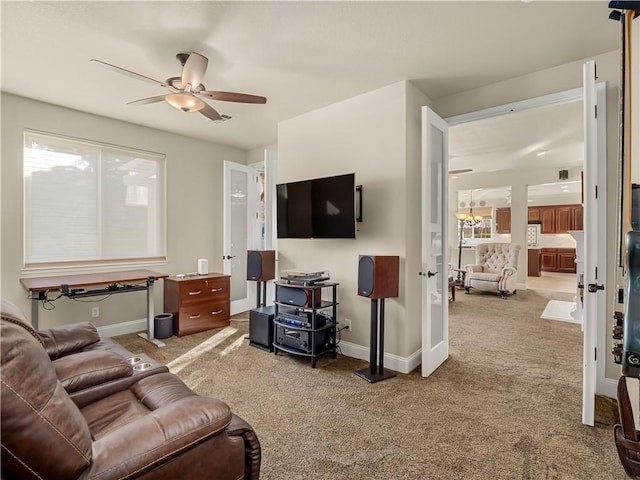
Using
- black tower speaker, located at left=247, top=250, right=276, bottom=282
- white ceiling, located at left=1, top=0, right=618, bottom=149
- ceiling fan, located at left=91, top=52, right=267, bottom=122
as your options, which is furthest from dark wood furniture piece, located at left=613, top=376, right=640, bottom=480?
Answer: black tower speaker, located at left=247, top=250, right=276, bottom=282

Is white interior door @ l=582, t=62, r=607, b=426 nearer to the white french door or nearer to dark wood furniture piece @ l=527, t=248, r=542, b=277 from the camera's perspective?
the white french door

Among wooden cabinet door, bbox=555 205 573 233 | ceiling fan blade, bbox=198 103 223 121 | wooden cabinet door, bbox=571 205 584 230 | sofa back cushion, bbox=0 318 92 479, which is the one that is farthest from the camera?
wooden cabinet door, bbox=555 205 573 233

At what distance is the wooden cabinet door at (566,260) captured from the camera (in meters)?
10.5

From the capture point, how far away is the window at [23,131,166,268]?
358 centimetres

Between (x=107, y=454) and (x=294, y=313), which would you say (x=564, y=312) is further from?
(x=107, y=454)

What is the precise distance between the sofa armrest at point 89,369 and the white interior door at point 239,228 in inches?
125

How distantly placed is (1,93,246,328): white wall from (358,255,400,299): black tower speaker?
120 inches

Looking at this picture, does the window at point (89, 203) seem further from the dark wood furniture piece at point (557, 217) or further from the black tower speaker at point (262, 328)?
the dark wood furniture piece at point (557, 217)

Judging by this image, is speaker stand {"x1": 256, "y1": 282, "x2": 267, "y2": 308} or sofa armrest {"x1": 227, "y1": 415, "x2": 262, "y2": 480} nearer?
sofa armrest {"x1": 227, "y1": 415, "x2": 262, "y2": 480}

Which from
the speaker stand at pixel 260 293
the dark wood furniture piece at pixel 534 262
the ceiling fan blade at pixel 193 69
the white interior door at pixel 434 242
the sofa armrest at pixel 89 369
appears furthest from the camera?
the dark wood furniture piece at pixel 534 262

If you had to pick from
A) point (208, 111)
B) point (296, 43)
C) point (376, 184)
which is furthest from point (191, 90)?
point (376, 184)

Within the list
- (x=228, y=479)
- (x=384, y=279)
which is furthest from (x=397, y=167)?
(x=228, y=479)

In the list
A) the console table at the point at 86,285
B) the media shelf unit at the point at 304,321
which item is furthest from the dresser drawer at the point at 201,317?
the media shelf unit at the point at 304,321

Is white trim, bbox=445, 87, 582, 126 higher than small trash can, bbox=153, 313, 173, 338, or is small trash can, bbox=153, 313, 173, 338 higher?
white trim, bbox=445, 87, 582, 126
